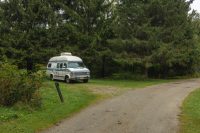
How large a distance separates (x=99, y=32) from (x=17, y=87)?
86.0 ft

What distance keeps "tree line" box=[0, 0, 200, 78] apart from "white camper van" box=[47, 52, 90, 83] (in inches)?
201

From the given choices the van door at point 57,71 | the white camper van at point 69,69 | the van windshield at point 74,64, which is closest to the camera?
the white camper van at point 69,69

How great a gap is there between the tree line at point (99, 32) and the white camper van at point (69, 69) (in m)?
5.11

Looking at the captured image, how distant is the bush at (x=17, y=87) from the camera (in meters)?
12.8

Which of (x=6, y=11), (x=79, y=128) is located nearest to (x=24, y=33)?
(x=6, y=11)

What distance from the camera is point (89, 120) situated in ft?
36.1

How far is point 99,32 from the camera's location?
3847 centimetres

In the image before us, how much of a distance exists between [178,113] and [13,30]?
3031 cm

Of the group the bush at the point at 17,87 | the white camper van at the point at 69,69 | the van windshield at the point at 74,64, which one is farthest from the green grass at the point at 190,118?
the van windshield at the point at 74,64

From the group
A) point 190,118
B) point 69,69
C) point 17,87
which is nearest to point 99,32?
point 69,69

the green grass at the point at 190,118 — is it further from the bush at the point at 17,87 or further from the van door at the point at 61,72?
the van door at the point at 61,72

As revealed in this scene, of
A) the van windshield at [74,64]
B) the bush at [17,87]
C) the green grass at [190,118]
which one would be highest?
the van windshield at [74,64]

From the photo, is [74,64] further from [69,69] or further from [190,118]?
[190,118]

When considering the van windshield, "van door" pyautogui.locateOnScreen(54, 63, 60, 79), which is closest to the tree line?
the van windshield
